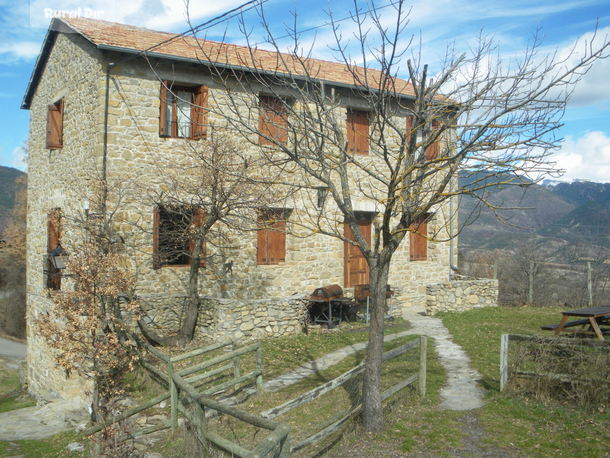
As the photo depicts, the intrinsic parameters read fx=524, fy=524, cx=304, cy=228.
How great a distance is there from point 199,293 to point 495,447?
7.81 metres

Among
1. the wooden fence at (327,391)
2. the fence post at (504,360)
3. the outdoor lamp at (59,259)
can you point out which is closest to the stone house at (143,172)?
the outdoor lamp at (59,259)

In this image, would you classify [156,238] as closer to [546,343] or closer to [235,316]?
[235,316]

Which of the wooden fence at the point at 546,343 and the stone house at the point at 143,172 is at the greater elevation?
the stone house at the point at 143,172

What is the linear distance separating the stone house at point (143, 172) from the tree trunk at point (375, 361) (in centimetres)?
379

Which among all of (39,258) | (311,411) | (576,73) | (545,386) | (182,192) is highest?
(576,73)

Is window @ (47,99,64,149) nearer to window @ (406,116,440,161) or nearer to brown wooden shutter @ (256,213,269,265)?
brown wooden shutter @ (256,213,269,265)

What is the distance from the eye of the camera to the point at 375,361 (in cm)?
613

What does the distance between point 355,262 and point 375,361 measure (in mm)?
8589

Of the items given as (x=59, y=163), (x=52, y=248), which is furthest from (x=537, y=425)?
(x=59, y=163)

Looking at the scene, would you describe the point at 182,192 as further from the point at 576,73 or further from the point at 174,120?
the point at 576,73

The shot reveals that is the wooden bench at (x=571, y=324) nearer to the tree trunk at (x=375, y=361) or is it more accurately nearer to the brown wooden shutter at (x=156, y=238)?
the tree trunk at (x=375, y=361)

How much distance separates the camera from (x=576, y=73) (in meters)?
5.85

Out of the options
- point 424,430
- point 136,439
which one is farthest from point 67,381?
point 424,430

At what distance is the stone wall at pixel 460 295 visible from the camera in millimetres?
14336
